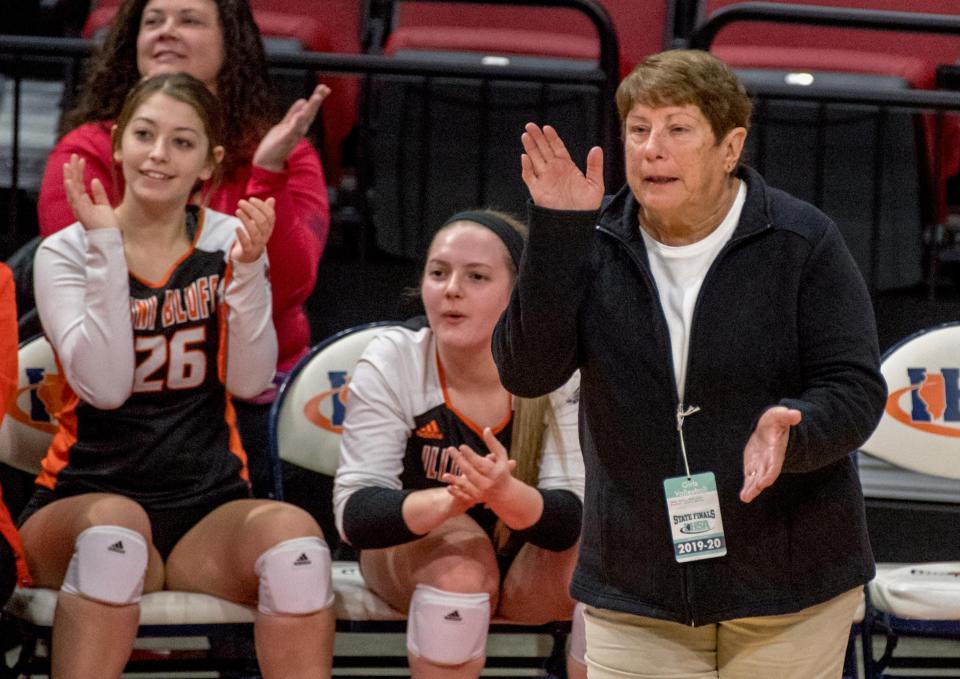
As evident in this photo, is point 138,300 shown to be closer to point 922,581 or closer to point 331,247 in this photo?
point 331,247

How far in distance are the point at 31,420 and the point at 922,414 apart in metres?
2.20

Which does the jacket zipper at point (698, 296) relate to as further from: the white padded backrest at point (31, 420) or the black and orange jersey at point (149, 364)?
the white padded backrest at point (31, 420)

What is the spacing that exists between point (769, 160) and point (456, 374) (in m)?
1.71

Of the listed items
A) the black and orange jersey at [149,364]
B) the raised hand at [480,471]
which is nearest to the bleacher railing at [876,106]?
the black and orange jersey at [149,364]

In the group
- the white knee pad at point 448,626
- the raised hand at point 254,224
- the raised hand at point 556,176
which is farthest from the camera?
the raised hand at point 254,224

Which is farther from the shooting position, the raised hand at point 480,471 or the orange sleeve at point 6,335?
the orange sleeve at point 6,335

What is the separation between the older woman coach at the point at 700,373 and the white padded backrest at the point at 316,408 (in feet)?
4.46

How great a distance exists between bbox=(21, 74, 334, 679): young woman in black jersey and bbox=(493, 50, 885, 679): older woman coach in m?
1.02

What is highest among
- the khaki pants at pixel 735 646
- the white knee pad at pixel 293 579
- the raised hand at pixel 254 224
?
the raised hand at pixel 254 224

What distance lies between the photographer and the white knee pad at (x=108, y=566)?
2.79 meters

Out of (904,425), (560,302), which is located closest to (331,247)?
(904,425)

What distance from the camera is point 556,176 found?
6.48 ft

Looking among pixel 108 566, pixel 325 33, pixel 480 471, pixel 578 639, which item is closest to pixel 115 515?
pixel 108 566

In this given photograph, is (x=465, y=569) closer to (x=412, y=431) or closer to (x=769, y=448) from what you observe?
(x=412, y=431)
